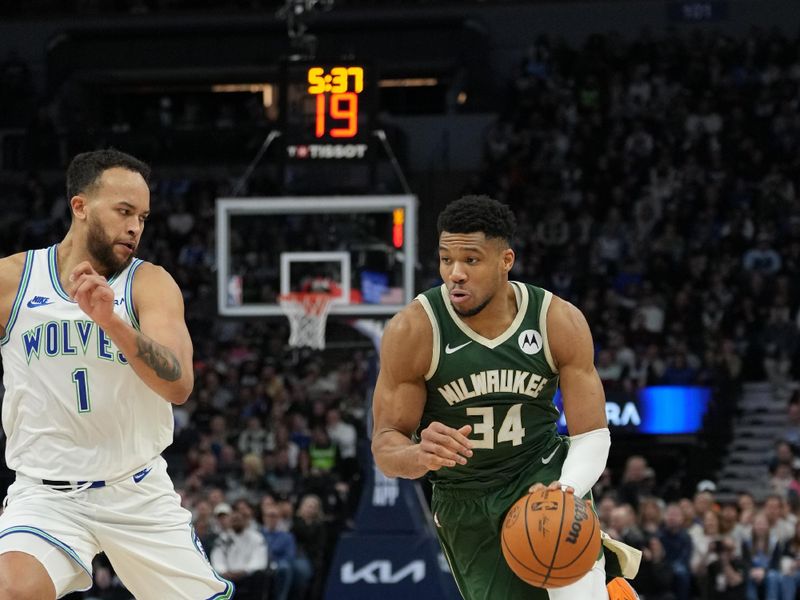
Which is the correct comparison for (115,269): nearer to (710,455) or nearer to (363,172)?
(363,172)

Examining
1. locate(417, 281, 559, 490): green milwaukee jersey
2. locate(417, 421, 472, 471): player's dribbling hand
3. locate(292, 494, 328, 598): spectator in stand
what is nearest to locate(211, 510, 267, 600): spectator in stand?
locate(292, 494, 328, 598): spectator in stand

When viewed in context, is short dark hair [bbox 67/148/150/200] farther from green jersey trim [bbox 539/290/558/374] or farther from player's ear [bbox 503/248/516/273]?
green jersey trim [bbox 539/290/558/374]

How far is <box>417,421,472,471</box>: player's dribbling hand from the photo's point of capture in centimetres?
473

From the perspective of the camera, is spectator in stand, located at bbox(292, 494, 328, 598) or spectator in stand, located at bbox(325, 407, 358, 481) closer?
spectator in stand, located at bbox(292, 494, 328, 598)

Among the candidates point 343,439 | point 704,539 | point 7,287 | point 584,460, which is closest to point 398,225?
point 704,539

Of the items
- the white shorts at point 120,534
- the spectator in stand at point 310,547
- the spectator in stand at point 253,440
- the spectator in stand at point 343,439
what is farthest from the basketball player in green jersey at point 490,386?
the spectator in stand at point 253,440

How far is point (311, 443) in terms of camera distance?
54.0 ft

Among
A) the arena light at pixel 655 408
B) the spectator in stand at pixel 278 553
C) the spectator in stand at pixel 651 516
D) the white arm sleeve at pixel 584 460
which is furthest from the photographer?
the arena light at pixel 655 408

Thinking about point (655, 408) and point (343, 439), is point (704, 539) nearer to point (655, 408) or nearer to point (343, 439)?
point (655, 408)

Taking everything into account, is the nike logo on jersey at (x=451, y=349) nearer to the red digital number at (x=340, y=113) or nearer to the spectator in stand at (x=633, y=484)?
the red digital number at (x=340, y=113)

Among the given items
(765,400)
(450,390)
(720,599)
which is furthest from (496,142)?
(450,390)

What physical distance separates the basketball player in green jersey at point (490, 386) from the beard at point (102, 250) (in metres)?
1.05

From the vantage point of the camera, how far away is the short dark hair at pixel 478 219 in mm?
5316

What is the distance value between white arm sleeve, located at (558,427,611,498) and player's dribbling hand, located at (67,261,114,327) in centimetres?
178
